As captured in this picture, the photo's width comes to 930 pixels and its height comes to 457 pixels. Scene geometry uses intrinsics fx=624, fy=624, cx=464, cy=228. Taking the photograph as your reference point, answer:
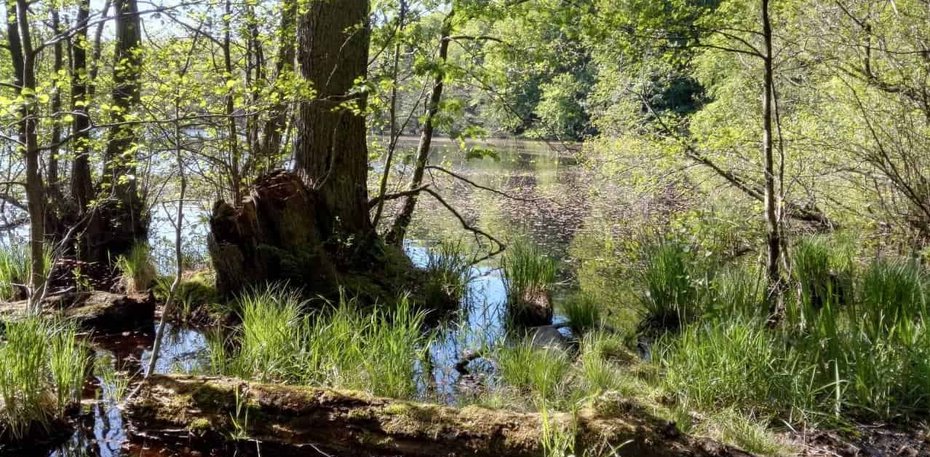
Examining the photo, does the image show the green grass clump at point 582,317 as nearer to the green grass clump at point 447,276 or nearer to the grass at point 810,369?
the green grass clump at point 447,276

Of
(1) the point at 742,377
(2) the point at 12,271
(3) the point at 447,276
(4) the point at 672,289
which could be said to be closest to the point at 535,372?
(1) the point at 742,377

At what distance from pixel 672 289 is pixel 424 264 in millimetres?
2752

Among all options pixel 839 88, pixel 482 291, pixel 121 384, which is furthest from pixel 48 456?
pixel 839 88

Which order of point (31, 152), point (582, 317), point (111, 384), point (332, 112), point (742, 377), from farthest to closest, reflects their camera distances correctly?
1. point (332, 112)
2. point (582, 317)
3. point (31, 152)
4. point (742, 377)
5. point (111, 384)

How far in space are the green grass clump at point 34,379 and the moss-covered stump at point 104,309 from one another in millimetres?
1510

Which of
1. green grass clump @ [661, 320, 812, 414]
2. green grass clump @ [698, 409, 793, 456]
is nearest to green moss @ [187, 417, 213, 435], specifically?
green grass clump @ [698, 409, 793, 456]

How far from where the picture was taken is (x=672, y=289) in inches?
213

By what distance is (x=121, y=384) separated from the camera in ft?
Answer: 10.9

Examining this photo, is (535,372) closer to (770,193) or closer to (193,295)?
(770,193)

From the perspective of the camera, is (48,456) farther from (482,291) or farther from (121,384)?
(482,291)

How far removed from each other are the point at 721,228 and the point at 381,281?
3.24 meters

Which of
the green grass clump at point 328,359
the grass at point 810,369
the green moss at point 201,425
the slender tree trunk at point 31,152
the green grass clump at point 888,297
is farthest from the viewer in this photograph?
the green grass clump at point 888,297

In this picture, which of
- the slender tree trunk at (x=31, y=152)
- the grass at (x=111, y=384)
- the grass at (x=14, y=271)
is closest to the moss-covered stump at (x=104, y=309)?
the slender tree trunk at (x=31, y=152)

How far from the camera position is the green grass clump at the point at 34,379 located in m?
2.83
